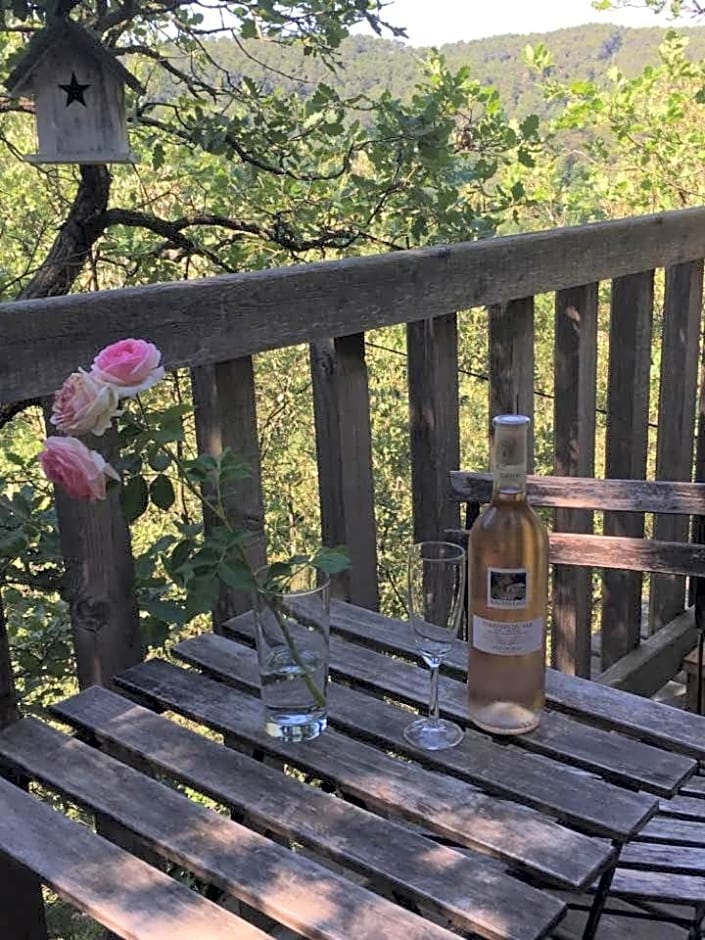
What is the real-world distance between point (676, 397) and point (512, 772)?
1581mm

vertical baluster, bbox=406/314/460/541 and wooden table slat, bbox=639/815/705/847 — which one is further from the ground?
vertical baluster, bbox=406/314/460/541

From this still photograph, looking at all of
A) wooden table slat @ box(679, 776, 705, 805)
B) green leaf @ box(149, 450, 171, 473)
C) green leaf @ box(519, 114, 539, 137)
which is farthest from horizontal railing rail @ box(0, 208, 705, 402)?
green leaf @ box(519, 114, 539, 137)

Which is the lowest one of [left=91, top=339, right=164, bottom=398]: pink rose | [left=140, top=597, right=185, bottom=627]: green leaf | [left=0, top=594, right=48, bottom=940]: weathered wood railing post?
[left=0, top=594, right=48, bottom=940]: weathered wood railing post

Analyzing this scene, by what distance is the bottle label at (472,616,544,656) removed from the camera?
1.12 metres

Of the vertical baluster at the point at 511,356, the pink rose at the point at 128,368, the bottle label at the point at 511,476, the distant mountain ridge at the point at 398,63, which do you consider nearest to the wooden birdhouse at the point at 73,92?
the vertical baluster at the point at 511,356

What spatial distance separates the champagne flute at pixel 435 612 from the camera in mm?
1165

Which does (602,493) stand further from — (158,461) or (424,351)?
(158,461)

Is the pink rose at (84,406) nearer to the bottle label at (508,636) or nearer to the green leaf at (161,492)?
the green leaf at (161,492)

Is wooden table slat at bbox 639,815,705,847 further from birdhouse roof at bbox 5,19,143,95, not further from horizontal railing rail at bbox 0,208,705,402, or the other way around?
birdhouse roof at bbox 5,19,143,95

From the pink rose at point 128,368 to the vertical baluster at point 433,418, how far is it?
31.4 inches

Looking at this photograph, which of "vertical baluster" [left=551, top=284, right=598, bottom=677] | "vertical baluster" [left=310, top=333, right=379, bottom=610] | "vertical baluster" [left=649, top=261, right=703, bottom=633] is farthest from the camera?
"vertical baluster" [left=649, top=261, right=703, bottom=633]

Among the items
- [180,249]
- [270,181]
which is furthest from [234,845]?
[270,181]

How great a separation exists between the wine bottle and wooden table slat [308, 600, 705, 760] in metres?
0.13

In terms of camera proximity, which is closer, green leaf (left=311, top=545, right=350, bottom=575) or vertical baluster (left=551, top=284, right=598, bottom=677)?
green leaf (left=311, top=545, right=350, bottom=575)
